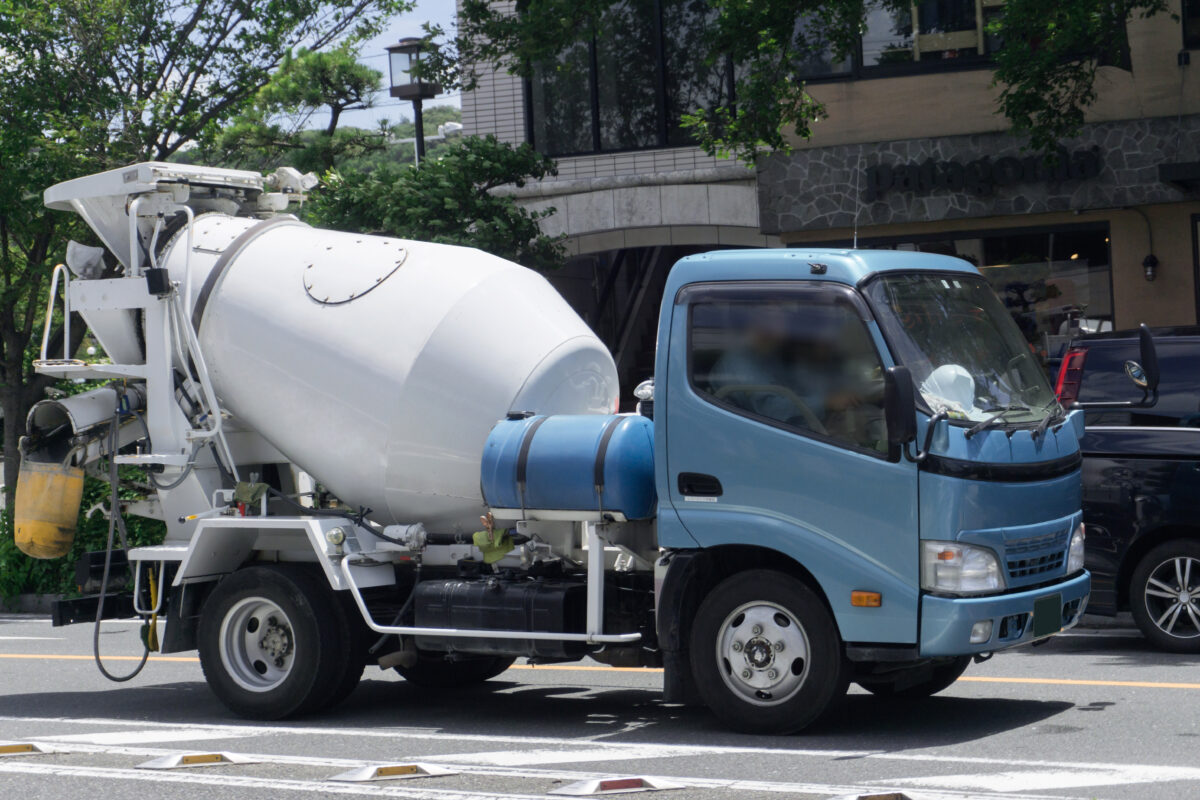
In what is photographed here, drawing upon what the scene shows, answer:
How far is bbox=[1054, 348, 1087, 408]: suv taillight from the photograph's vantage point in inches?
417

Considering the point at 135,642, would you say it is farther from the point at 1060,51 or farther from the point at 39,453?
the point at 1060,51

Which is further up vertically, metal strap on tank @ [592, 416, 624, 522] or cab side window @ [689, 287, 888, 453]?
cab side window @ [689, 287, 888, 453]

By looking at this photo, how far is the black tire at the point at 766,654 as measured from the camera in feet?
24.6

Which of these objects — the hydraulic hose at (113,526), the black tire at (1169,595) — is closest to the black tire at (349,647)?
the hydraulic hose at (113,526)

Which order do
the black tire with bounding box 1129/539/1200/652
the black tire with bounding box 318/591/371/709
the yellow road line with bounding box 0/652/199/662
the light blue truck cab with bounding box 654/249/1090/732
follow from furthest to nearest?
the yellow road line with bounding box 0/652/199/662 < the black tire with bounding box 1129/539/1200/652 < the black tire with bounding box 318/591/371/709 < the light blue truck cab with bounding box 654/249/1090/732

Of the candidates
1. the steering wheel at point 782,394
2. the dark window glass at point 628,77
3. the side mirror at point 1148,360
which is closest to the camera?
the steering wheel at point 782,394

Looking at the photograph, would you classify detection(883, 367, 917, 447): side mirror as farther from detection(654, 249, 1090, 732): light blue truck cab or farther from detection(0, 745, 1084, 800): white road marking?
detection(0, 745, 1084, 800): white road marking

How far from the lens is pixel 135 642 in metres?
13.6

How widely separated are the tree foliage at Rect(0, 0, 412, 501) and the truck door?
41.0 feet

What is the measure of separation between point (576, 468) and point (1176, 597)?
4.76 metres

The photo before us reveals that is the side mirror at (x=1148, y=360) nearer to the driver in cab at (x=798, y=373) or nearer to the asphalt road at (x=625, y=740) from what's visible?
the asphalt road at (x=625, y=740)

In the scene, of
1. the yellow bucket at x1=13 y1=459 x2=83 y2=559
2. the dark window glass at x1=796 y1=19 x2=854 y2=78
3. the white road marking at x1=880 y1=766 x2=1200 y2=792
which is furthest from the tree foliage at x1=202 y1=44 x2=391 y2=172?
the white road marking at x1=880 y1=766 x2=1200 y2=792

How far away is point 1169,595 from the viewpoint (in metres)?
10.4

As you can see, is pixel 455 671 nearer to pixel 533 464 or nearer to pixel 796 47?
pixel 533 464
